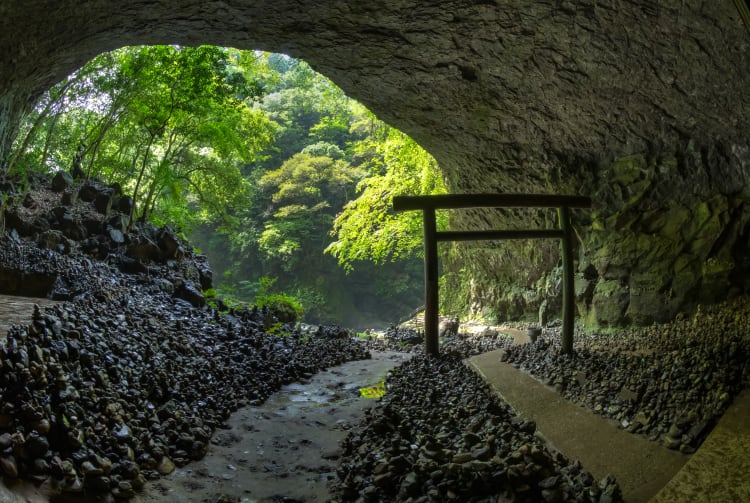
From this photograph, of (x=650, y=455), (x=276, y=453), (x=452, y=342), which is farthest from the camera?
(x=452, y=342)

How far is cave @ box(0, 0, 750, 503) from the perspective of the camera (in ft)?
16.5

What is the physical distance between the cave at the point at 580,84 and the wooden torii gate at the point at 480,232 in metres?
1.28

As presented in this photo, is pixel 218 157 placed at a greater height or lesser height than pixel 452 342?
greater

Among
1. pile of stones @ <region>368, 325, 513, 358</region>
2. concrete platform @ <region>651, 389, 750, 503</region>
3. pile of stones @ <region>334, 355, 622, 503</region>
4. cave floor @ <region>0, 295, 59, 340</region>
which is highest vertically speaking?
cave floor @ <region>0, 295, 59, 340</region>

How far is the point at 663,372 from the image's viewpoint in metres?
4.23

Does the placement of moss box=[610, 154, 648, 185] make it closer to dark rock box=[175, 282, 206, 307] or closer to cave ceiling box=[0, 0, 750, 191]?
cave ceiling box=[0, 0, 750, 191]

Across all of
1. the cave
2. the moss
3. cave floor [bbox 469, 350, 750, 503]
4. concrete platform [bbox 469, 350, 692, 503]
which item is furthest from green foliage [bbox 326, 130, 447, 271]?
cave floor [bbox 469, 350, 750, 503]

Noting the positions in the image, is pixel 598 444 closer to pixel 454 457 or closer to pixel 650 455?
pixel 650 455

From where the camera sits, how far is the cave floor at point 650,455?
236 centimetres

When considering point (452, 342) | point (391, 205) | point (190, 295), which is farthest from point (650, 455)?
point (391, 205)

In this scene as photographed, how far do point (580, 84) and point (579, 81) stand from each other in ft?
0.20

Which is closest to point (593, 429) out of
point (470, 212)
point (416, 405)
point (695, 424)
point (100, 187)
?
point (695, 424)

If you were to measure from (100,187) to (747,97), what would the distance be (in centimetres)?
1126

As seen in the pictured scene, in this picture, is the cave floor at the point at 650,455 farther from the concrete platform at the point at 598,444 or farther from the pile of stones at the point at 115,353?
the pile of stones at the point at 115,353
